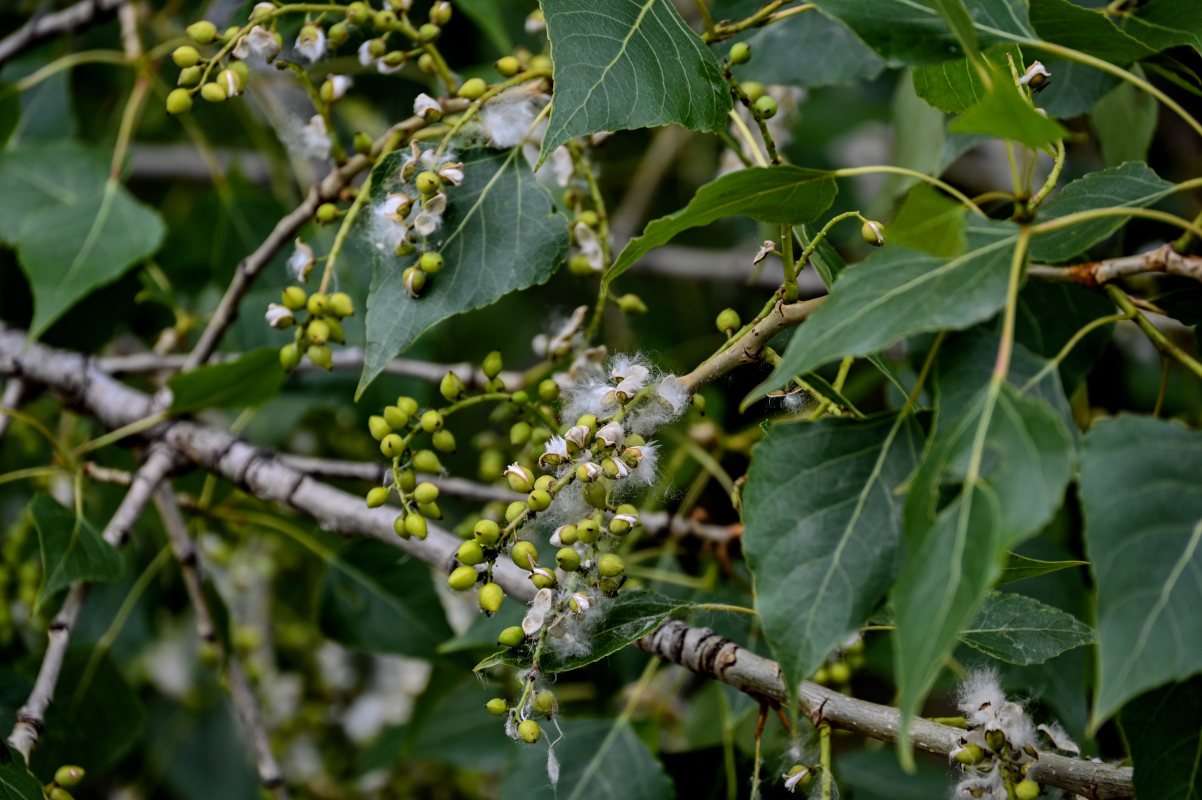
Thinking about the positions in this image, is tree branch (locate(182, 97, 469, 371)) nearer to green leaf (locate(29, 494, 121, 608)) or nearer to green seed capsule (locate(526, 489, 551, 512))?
green leaf (locate(29, 494, 121, 608))

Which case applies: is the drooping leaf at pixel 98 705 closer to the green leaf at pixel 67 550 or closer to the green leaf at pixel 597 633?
the green leaf at pixel 67 550

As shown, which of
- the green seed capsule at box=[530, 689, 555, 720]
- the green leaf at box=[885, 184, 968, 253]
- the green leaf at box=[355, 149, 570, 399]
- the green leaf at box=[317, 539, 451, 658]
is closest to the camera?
the green leaf at box=[885, 184, 968, 253]

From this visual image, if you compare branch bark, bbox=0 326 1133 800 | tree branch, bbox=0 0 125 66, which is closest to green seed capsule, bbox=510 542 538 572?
branch bark, bbox=0 326 1133 800

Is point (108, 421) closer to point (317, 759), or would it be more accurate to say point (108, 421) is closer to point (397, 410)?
point (397, 410)

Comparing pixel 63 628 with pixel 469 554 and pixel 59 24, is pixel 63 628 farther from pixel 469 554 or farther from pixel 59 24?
pixel 59 24

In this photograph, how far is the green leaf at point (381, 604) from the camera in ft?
3.87

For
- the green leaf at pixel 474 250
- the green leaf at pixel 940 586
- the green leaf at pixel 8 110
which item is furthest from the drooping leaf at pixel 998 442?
the green leaf at pixel 8 110

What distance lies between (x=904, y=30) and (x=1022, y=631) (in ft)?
1.54

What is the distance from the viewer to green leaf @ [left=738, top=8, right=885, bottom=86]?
1.11 metres

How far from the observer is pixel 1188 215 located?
1.91 metres

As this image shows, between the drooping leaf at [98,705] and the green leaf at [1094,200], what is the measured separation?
46.8 inches

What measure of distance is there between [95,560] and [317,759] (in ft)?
4.10

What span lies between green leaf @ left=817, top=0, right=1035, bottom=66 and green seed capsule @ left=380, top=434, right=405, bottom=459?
452 mm

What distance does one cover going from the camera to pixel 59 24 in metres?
1.34
